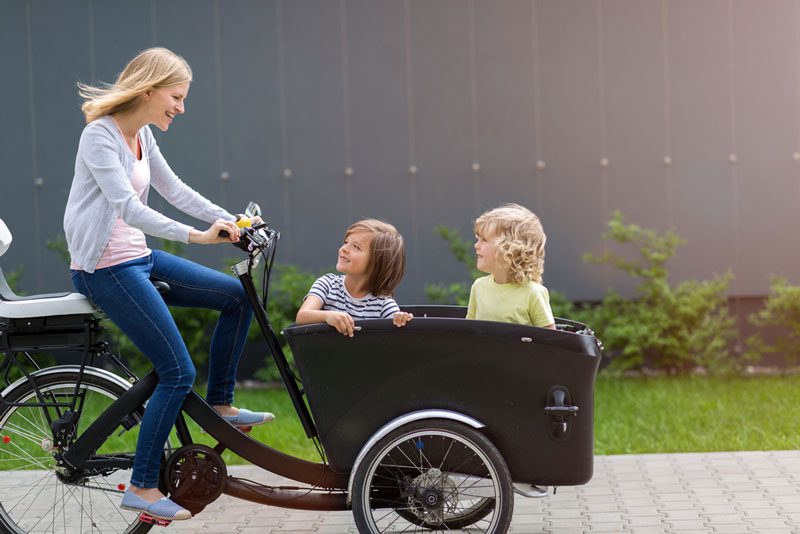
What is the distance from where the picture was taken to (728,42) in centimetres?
867

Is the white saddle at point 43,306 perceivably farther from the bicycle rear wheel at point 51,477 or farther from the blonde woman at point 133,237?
the bicycle rear wheel at point 51,477

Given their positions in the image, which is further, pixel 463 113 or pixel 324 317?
pixel 463 113

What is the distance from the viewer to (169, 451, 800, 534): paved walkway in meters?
4.62

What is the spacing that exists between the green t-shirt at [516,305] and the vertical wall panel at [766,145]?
16.3 ft

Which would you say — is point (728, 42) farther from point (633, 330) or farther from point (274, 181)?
point (274, 181)

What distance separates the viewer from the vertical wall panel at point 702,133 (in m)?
8.68

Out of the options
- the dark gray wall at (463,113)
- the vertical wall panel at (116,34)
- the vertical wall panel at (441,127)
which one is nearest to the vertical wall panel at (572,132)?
the dark gray wall at (463,113)

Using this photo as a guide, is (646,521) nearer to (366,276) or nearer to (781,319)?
(366,276)

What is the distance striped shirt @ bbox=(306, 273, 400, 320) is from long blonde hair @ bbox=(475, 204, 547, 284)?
448 mm

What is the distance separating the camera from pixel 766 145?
28.5 ft

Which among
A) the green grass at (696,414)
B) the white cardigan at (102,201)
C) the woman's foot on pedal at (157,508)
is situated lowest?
the green grass at (696,414)

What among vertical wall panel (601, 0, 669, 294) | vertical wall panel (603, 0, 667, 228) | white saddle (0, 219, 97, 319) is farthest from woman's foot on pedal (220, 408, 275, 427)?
vertical wall panel (603, 0, 667, 228)

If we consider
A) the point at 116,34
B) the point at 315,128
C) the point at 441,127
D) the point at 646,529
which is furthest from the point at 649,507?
the point at 116,34

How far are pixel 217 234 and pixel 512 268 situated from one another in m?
1.10
